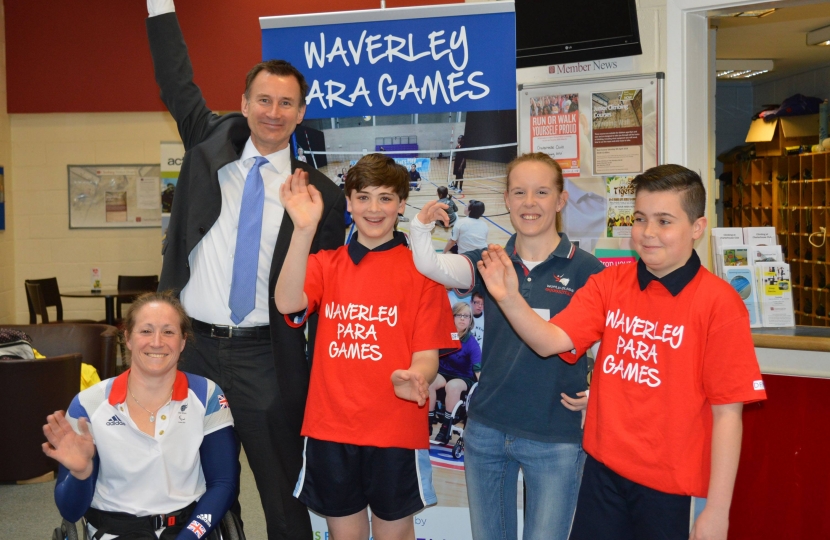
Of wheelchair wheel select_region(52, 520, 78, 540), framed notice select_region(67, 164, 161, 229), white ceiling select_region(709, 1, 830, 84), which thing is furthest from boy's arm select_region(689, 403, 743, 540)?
framed notice select_region(67, 164, 161, 229)

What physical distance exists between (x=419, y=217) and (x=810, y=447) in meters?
1.88

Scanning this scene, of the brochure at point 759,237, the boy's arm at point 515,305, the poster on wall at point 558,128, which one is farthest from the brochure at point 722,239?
the boy's arm at point 515,305

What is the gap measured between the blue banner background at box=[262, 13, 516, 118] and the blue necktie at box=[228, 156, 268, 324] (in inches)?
18.9

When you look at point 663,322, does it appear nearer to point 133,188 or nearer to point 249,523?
point 249,523

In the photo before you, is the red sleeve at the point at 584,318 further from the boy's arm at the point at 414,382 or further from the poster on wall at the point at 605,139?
the poster on wall at the point at 605,139

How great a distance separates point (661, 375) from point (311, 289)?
97cm

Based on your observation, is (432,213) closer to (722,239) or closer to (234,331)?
(234,331)

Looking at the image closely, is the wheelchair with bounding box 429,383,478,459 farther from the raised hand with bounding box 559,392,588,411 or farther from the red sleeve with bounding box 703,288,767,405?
the red sleeve with bounding box 703,288,767,405

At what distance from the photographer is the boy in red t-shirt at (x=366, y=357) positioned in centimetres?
199

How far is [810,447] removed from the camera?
2738 mm

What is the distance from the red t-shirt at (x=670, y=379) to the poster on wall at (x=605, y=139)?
1.46 m

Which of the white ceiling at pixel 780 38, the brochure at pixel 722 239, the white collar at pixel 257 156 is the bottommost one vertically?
the brochure at pixel 722 239

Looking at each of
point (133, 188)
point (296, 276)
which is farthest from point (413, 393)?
point (133, 188)

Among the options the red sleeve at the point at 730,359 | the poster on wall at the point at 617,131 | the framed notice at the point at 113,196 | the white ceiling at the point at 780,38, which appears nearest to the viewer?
the red sleeve at the point at 730,359
